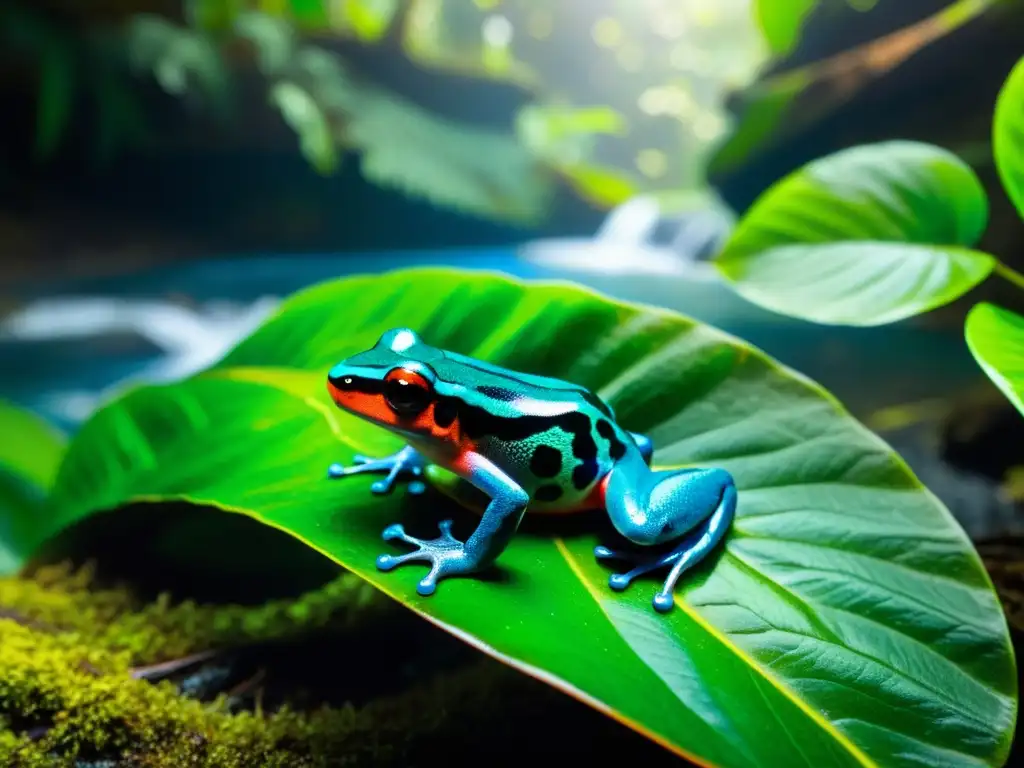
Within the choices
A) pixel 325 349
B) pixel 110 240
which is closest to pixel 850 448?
pixel 325 349

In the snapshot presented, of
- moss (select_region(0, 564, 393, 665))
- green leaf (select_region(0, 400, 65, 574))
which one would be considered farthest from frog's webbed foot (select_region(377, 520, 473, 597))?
green leaf (select_region(0, 400, 65, 574))

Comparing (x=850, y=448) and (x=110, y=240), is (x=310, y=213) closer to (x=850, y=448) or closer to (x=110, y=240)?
(x=110, y=240)

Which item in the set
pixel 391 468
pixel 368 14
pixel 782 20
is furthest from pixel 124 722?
pixel 368 14

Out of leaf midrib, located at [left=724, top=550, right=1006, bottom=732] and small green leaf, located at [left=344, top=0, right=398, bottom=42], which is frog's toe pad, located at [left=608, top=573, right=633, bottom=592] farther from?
small green leaf, located at [left=344, top=0, right=398, bottom=42]

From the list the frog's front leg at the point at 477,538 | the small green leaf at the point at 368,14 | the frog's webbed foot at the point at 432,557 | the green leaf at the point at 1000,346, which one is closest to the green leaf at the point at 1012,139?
the green leaf at the point at 1000,346

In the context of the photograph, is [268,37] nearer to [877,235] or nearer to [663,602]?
[877,235]
